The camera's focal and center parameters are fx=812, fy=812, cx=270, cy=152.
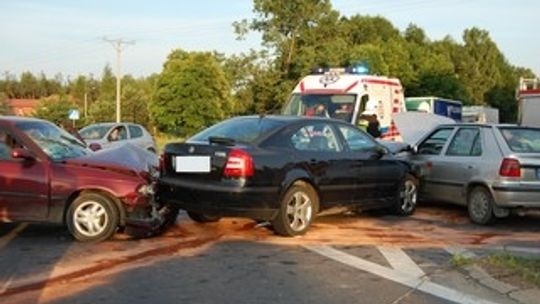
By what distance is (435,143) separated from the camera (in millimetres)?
12789

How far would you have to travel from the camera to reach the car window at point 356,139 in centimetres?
1081

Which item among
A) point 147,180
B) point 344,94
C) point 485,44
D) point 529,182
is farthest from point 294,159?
point 485,44

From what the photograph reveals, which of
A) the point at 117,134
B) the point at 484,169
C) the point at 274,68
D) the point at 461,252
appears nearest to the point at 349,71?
the point at 484,169


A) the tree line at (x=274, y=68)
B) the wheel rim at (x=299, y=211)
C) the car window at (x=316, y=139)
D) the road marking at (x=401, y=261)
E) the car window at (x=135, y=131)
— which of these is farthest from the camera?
the tree line at (x=274, y=68)

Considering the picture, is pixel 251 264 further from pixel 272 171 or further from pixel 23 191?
pixel 23 191

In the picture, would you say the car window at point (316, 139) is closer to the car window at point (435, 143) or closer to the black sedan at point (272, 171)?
the black sedan at point (272, 171)

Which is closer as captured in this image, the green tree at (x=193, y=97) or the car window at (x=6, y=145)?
the car window at (x=6, y=145)

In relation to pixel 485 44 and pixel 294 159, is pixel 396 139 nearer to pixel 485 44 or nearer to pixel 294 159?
pixel 294 159

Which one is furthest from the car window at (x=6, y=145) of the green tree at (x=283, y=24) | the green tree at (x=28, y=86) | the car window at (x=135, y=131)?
the green tree at (x=28, y=86)

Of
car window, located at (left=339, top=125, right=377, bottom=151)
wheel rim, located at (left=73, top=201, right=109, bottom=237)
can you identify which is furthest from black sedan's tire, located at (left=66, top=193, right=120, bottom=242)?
car window, located at (left=339, top=125, right=377, bottom=151)

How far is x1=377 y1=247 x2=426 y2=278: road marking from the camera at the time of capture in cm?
773

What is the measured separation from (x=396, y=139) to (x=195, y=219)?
24.5ft

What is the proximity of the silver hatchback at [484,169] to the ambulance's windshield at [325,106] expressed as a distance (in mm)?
4630

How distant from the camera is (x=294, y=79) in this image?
203ft
